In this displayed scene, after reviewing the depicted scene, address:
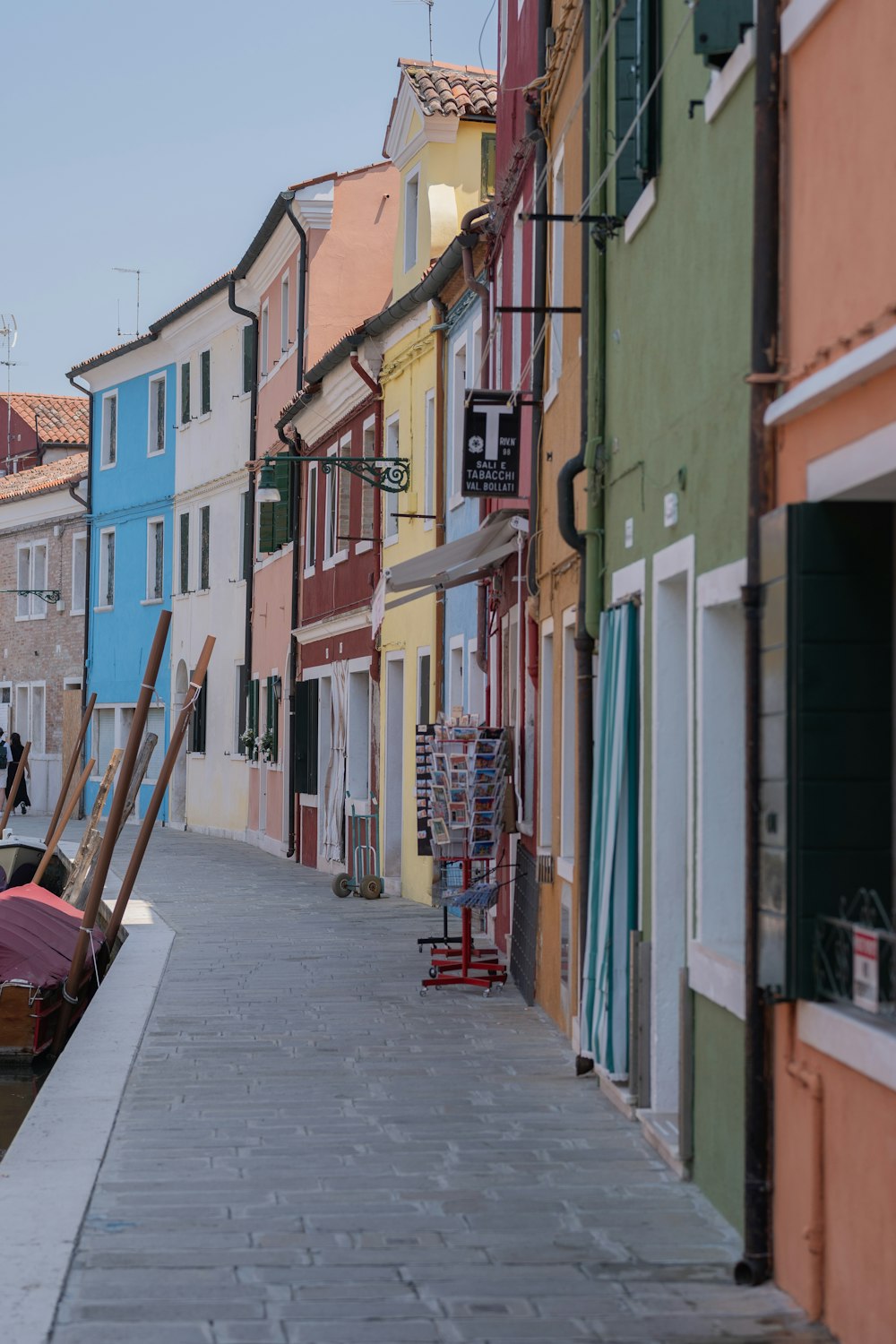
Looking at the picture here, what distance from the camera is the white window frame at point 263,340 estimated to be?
32.2 meters

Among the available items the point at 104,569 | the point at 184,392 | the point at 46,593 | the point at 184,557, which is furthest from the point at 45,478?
the point at 184,557

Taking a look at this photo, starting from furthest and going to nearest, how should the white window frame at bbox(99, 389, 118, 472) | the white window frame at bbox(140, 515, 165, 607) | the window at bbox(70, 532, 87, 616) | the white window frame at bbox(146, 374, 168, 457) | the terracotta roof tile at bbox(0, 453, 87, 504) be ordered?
1. the terracotta roof tile at bbox(0, 453, 87, 504)
2. the window at bbox(70, 532, 87, 616)
3. the white window frame at bbox(99, 389, 118, 472)
4. the white window frame at bbox(140, 515, 165, 607)
5. the white window frame at bbox(146, 374, 168, 457)

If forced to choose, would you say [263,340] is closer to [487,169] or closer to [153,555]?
[153,555]

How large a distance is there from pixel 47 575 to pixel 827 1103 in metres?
40.3

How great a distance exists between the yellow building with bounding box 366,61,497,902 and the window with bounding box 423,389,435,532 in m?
0.02

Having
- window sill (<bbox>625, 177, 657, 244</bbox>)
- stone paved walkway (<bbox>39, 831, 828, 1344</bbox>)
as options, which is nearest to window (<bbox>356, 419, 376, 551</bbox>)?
stone paved walkway (<bbox>39, 831, 828, 1344</bbox>)

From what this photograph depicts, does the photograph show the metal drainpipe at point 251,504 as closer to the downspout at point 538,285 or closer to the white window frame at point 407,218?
the white window frame at point 407,218

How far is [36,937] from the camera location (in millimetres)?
14438

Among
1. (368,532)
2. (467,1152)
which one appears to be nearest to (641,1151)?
(467,1152)

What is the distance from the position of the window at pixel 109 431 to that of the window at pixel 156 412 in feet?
5.94

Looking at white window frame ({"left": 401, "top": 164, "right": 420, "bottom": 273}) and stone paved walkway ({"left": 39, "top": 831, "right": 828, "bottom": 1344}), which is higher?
white window frame ({"left": 401, "top": 164, "right": 420, "bottom": 273})

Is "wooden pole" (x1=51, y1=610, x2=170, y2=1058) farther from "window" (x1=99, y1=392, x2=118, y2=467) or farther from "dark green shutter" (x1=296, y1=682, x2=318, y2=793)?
"window" (x1=99, y1=392, x2=118, y2=467)

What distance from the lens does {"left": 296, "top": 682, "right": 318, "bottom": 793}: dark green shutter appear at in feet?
89.9

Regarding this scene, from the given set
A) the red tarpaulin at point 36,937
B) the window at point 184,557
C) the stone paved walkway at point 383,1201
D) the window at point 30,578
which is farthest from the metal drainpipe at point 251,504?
the stone paved walkway at point 383,1201
